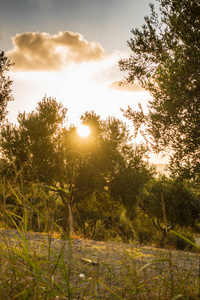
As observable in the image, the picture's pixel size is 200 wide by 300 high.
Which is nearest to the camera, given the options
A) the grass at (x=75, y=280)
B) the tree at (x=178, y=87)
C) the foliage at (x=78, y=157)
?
the grass at (x=75, y=280)

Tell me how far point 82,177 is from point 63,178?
1.58 meters

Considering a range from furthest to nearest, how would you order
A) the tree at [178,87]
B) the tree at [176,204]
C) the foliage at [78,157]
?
the tree at [176,204] < the foliage at [78,157] < the tree at [178,87]

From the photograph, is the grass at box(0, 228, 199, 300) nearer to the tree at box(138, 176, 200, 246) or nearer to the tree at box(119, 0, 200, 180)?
the tree at box(119, 0, 200, 180)

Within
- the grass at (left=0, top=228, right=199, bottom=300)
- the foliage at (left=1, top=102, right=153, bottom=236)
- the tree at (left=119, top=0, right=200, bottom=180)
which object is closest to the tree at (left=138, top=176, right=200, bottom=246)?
the foliage at (left=1, top=102, right=153, bottom=236)

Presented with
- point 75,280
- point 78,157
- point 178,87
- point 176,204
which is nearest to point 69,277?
point 75,280

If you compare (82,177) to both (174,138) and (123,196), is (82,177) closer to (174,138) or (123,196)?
(123,196)

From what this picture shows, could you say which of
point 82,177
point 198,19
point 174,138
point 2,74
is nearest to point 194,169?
point 174,138

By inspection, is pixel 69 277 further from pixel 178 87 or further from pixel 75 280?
pixel 178 87

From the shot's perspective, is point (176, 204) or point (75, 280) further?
point (176, 204)

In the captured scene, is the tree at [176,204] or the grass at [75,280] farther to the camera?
the tree at [176,204]

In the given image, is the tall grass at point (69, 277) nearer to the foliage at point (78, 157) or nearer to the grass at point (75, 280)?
the grass at point (75, 280)

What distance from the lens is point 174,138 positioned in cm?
995

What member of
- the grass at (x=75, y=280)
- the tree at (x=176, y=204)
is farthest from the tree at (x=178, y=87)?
the tree at (x=176, y=204)

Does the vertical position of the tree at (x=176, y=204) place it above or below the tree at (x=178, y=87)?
below
